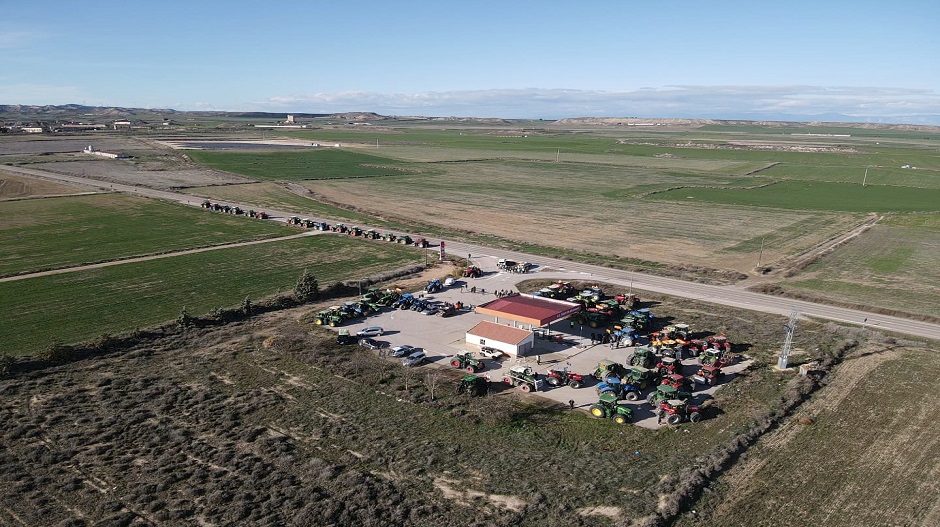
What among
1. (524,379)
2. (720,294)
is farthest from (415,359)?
(720,294)

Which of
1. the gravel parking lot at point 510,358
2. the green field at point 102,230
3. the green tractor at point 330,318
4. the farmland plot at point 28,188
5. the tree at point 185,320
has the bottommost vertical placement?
the gravel parking lot at point 510,358

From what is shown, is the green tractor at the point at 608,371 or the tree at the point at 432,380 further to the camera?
the green tractor at the point at 608,371

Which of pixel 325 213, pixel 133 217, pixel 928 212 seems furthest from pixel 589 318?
pixel 928 212

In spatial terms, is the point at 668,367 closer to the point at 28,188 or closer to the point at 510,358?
the point at 510,358

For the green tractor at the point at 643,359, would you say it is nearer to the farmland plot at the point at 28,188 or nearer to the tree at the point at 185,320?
the tree at the point at 185,320

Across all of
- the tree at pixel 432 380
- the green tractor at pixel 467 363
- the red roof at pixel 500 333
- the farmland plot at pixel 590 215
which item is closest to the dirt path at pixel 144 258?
the farmland plot at pixel 590 215

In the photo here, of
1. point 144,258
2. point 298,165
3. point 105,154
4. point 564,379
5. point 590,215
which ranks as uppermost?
point 105,154
